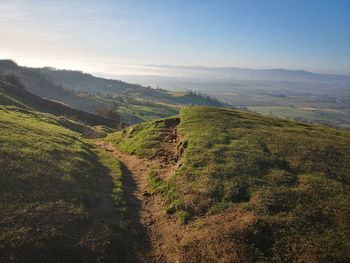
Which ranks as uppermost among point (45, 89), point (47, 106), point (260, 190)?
point (260, 190)

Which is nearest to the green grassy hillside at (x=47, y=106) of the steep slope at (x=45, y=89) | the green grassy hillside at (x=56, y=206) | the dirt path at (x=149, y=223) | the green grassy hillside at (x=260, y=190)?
the green grassy hillside at (x=260, y=190)

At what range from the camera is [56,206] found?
19109 mm

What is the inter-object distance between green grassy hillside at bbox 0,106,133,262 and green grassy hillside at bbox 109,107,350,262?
3632 millimetres

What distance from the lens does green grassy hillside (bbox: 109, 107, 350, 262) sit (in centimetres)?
1781

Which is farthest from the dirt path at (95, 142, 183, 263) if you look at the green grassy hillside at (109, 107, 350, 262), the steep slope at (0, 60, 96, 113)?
the steep slope at (0, 60, 96, 113)

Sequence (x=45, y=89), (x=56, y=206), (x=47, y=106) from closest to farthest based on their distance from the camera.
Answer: (x=56, y=206) → (x=47, y=106) → (x=45, y=89)

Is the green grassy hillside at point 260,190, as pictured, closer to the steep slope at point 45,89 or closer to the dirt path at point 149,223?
the dirt path at point 149,223

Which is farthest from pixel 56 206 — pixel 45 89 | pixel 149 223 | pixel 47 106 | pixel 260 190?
pixel 45 89

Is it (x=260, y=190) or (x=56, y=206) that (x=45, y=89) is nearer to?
(x=56, y=206)

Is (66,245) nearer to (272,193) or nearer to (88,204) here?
(88,204)

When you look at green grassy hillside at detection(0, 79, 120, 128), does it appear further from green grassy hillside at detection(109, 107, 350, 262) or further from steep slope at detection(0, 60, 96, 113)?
steep slope at detection(0, 60, 96, 113)

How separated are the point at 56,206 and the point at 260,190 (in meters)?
11.6

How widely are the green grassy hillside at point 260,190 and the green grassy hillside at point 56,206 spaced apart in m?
3.63

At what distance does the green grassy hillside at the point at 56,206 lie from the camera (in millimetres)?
16047
